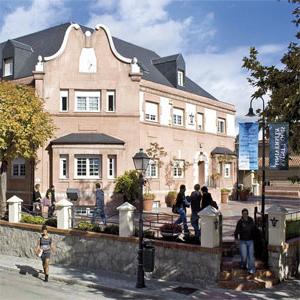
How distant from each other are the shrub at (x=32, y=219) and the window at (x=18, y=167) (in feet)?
30.3

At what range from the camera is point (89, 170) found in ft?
87.5

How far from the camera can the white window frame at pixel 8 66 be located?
30.5 metres

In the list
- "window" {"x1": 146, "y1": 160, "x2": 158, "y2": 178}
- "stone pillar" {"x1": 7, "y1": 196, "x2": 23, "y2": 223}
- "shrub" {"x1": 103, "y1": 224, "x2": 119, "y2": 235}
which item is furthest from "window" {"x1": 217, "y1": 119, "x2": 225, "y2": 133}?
"shrub" {"x1": 103, "y1": 224, "x2": 119, "y2": 235}

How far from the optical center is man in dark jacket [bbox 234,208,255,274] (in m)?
13.3

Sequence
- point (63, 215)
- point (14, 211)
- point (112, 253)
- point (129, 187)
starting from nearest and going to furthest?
point (112, 253), point (63, 215), point (14, 211), point (129, 187)

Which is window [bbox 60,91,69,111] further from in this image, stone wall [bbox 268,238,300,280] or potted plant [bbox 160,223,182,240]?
stone wall [bbox 268,238,300,280]

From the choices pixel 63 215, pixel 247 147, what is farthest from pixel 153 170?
pixel 247 147

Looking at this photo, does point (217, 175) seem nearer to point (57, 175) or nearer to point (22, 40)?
point (57, 175)

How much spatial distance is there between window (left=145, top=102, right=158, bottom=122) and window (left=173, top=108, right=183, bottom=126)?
1904mm

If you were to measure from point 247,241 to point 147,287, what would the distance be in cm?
312

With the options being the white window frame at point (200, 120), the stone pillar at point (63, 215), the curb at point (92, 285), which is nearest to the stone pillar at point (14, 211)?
the stone pillar at point (63, 215)

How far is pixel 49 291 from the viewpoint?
13.4 metres

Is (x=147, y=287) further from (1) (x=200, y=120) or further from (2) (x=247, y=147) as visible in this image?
(1) (x=200, y=120)

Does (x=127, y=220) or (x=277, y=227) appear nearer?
(x=277, y=227)
